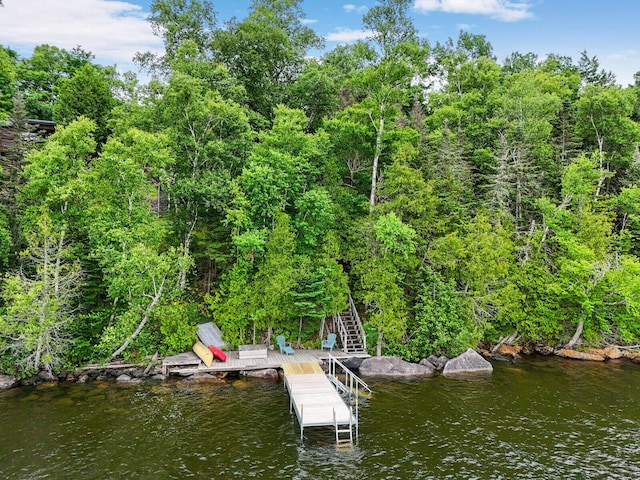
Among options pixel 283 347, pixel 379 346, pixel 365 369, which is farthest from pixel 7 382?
pixel 379 346

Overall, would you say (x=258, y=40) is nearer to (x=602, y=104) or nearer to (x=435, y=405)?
(x=602, y=104)

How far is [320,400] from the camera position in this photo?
17.9 meters

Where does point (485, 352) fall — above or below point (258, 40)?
below

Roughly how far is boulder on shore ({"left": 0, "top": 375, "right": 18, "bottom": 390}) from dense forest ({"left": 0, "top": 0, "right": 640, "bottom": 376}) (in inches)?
22.0

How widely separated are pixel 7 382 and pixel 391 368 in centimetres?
1946

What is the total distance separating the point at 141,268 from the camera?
72.6ft

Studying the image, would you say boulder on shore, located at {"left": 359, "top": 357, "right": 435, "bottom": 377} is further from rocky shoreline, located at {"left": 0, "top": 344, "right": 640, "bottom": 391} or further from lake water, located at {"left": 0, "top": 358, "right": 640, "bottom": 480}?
lake water, located at {"left": 0, "top": 358, "right": 640, "bottom": 480}

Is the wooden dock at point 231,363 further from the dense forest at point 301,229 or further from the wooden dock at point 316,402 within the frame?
the wooden dock at point 316,402

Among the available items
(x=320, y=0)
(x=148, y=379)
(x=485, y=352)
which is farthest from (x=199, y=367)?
(x=320, y=0)

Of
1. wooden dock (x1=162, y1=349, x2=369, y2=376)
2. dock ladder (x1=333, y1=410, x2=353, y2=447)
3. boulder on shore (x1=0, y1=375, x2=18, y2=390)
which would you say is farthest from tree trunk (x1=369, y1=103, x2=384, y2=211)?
boulder on shore (x1=0, y1=375, x2=18, y2=390)

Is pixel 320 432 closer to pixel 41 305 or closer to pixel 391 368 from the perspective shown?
pixel 391 368

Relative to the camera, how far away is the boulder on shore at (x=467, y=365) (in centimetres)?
2375

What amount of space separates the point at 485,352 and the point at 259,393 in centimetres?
1514

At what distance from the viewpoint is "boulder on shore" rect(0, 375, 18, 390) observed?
66.4 ft
